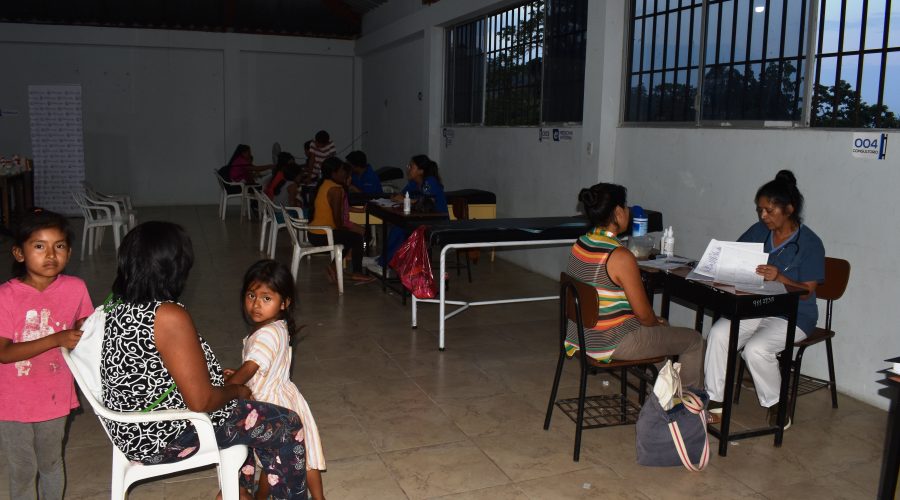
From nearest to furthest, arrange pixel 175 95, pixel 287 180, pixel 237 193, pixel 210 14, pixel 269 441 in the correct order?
pixel 269 441, pixel 287 180, pixel 237 193, pixel 210 14, pixel 175 95

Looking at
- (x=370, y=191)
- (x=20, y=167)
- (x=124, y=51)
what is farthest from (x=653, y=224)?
(x=124, y=51)

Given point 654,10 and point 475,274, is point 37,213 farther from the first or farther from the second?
point 475,274

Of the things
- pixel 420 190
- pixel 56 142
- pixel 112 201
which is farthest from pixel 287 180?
pixel 56 142

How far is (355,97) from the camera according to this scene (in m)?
13.4

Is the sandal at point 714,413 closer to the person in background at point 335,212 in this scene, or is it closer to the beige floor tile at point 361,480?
the beige floor tile at point 361,480

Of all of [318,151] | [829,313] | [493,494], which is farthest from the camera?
[318,151]

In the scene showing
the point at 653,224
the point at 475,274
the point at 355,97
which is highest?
the point at 355,97

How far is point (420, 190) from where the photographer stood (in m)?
6.41

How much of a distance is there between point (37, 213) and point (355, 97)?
1133 cm

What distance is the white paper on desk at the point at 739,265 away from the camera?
132 inches

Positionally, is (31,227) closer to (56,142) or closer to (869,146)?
(869,146)

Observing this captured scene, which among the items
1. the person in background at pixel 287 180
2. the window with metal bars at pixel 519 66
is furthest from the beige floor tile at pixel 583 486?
the person in background at pixel 287 180

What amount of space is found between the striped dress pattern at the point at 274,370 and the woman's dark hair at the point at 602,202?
1.45 m

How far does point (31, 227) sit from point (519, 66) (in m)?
5.97
